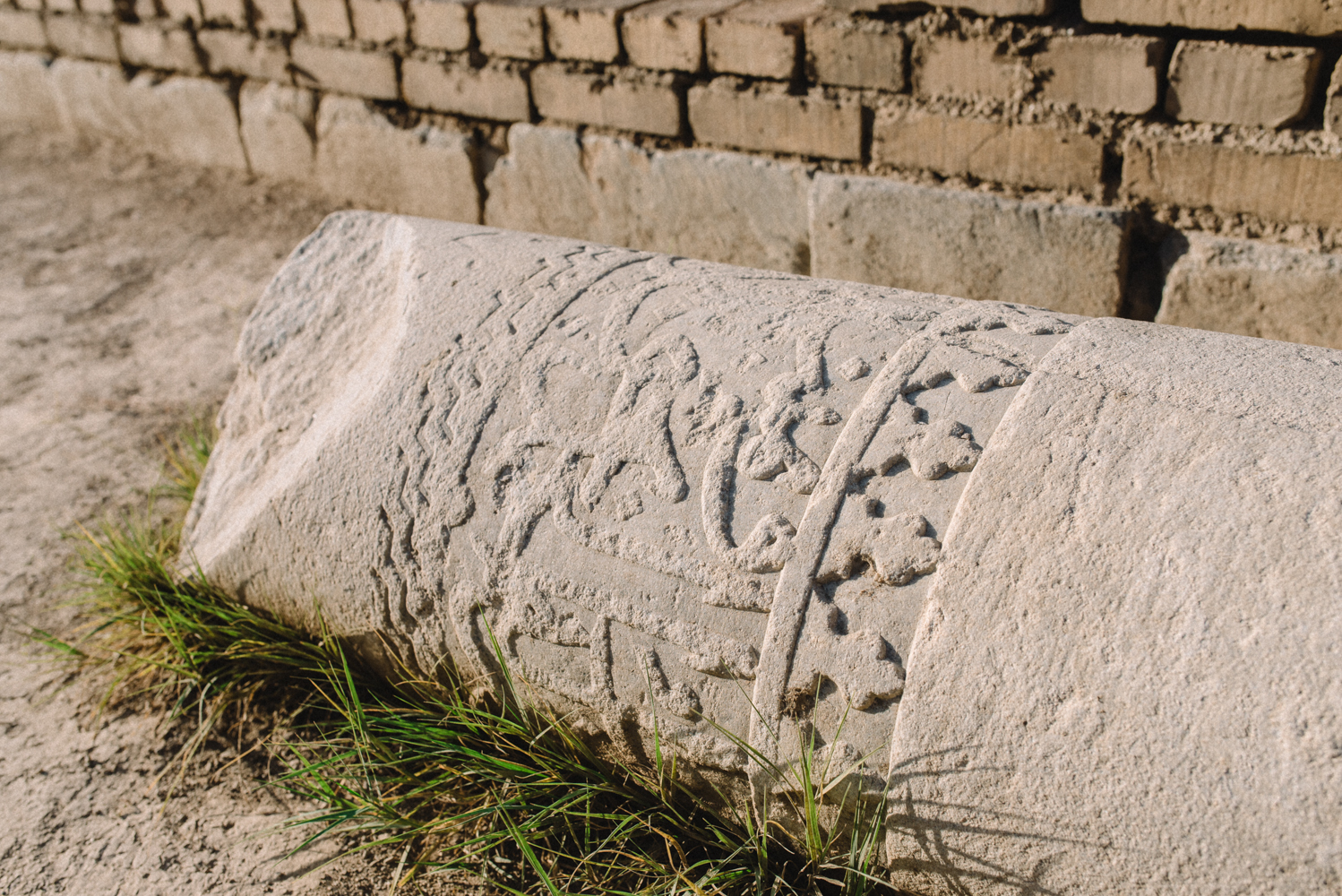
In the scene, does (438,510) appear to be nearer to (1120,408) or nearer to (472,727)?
(472,727)

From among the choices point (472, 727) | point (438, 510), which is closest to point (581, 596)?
point (438, 510)

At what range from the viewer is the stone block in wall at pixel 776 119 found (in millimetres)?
2654

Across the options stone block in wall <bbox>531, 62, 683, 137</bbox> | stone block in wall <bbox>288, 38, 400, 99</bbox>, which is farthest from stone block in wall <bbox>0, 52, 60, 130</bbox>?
stone block in wall <bbox>531, 62, 683, 137</bbox>

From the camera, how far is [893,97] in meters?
2.57

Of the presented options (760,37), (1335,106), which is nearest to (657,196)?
(760,37)

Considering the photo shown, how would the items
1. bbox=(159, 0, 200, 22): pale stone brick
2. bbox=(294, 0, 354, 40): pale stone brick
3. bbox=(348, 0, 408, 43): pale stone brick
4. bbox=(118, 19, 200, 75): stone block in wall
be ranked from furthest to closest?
bbox=(118, 19, 200, 75): stone block in wall < bbox=(159, 0, 200, 22): pale stone brick < bbox=(294, 0, 354, 40): pale stone brick < bbox=(348, 0, 408, 43): pale stone brick

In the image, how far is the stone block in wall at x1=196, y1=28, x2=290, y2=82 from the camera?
12.5 ft

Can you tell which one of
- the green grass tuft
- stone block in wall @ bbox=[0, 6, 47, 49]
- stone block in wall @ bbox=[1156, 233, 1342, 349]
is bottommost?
the green grass tuft

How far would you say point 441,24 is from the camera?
3.24 metres

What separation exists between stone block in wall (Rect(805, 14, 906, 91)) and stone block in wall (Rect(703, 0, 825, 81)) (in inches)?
2.0

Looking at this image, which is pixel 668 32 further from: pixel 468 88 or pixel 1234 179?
pixel 1234 179

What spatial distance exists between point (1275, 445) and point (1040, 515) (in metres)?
0.27

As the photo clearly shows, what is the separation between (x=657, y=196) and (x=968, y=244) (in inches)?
36.9

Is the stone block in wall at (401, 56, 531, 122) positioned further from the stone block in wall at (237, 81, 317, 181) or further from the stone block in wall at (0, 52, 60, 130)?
the stone block in wall at (0, 52, 60, 130)
